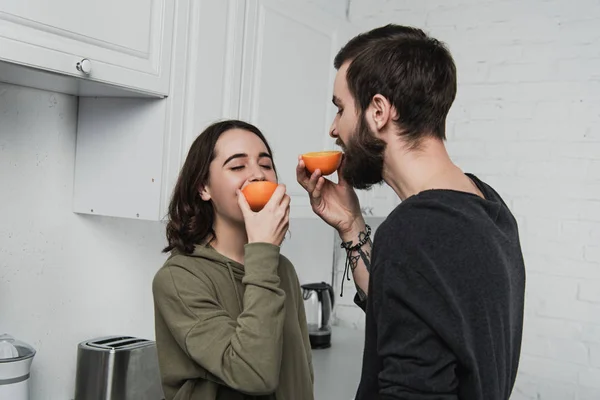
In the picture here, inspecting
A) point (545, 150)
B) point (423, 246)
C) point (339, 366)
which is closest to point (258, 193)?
point (423, 246)

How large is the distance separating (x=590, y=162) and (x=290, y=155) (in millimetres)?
1194

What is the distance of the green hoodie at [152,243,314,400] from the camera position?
1.24 meters

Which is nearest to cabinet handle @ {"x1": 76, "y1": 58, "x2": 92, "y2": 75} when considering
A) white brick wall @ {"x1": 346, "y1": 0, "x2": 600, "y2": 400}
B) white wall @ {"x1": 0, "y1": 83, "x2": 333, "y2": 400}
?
white wall @ {"x1": 0, "y1": 83, "x2": 333, "y2": 400}

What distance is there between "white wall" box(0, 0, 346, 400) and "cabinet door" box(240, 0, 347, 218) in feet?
1.58

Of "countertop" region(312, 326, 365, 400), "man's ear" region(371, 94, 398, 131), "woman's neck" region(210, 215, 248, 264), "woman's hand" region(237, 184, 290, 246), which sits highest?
"man's ear" region(371, 94, 398, 131)

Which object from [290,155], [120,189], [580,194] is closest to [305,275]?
[290,155]

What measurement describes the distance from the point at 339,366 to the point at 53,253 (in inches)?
43.4

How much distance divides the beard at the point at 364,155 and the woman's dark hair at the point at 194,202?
36 centimetres

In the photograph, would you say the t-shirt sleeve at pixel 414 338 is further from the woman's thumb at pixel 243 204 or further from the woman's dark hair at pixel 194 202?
the woman's dark hair at pixel 194 202

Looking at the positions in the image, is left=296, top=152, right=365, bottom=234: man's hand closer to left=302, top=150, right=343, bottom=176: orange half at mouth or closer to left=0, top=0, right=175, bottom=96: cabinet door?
left=302, top=150, right=343, bottom=176: orange half at mouth

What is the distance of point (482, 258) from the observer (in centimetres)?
97

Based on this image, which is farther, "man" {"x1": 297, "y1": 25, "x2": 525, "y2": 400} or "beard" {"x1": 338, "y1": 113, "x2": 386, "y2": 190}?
"beard" {"x1": 338, "y1": 113, "x2": 386, "y2": 190}

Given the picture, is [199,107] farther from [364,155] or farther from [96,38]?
[364,155]

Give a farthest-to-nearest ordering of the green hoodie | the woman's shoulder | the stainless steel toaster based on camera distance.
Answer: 1. the stainless steel toaster
2. the woman's shoulder
3. the green hoodie
